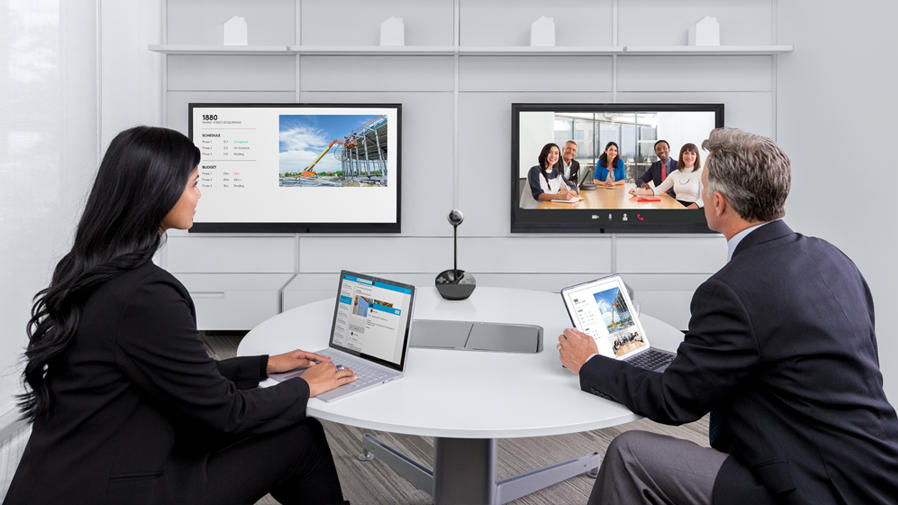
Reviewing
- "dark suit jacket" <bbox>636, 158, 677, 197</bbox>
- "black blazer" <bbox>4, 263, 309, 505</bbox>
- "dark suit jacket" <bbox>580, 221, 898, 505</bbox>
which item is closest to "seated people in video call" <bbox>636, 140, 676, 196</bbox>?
"dark suit jacket" <bbox>636, 158, 677, 197</bbox>

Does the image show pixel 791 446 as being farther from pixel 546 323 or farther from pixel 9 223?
pixel 9 223

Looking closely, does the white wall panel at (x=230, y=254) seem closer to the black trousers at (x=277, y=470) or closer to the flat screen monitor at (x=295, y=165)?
the flat screen monitor at (x=295, y=165)

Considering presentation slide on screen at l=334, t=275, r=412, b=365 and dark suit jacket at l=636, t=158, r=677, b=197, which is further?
dark suit jacket at l=636, t=158, r=677, b=197

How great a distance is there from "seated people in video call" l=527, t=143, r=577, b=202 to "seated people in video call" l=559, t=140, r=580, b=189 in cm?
3

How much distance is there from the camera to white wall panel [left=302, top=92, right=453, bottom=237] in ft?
13.8

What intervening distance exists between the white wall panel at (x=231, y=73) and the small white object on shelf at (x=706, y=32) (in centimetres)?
281

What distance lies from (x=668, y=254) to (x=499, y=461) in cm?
244

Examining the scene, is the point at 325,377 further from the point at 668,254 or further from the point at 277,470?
the point at 668,254

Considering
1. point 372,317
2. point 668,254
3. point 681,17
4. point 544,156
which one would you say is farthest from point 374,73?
point 372,317

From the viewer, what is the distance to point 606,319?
1676 mm

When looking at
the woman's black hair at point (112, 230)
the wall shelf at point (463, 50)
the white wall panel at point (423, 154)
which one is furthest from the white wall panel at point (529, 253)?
the woman's black hair at point (112, 230)

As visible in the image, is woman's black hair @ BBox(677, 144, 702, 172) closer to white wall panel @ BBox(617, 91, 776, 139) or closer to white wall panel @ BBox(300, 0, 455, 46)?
white wall panel @ BBox(617, 91, 776, 139)

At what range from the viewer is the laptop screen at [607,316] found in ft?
5.32

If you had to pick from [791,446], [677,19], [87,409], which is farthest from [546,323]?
[677,19]
